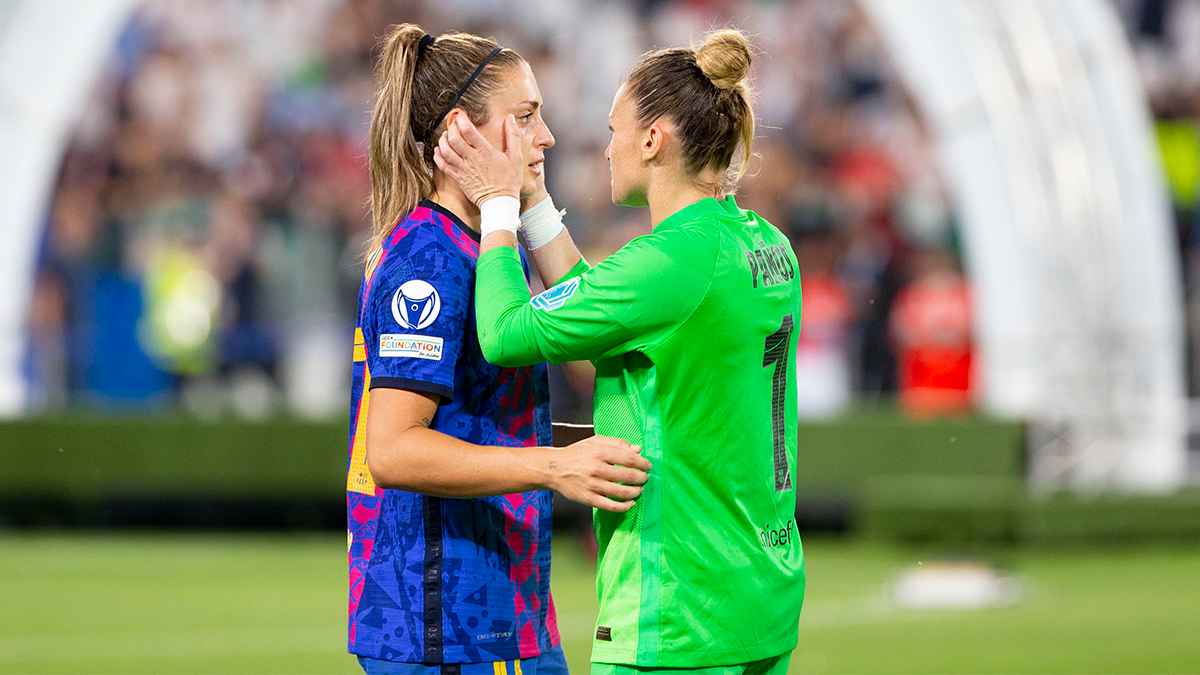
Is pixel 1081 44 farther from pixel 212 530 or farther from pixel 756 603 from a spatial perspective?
pixel 756 603

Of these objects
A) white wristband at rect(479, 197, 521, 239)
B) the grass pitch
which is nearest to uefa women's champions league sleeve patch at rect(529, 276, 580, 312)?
white wristband at rect(479, 197, 521, 239)

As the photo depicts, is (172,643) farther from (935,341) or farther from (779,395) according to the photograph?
(935,341)

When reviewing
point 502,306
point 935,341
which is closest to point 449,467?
point 502,306

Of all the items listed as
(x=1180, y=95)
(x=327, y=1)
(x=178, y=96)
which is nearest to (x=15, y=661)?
(x=178, y=96)

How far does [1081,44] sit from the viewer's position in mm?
13336

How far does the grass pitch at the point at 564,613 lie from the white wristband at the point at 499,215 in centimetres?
549

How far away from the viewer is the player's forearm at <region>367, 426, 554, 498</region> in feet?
9.70

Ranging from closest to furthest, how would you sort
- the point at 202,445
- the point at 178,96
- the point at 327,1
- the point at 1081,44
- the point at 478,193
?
the point at 478,193, the point at 1081,44, the point at 202,445, the point at 178,96, the point at 327,1

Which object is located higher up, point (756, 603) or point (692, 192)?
point (692, 192)

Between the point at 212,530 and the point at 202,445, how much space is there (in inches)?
42.9

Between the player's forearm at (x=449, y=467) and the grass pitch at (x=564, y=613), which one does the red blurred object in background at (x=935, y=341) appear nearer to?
the grass pitch at (x=564, y=613)

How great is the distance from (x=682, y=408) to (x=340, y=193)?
14.9m

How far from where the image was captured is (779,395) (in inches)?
125

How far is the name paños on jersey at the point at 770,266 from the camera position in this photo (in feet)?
10.00
